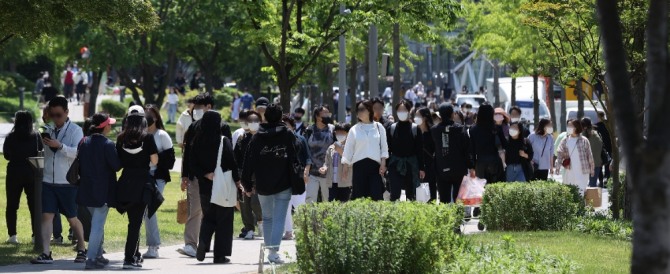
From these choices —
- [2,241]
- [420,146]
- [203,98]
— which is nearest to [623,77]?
[203,98]

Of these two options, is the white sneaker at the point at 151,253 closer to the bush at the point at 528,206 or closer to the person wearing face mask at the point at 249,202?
the person wearing face mask at the point at 249,202

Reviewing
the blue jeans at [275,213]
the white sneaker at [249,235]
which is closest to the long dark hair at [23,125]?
the white sneaker at [249,235]

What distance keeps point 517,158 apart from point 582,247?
569 cm

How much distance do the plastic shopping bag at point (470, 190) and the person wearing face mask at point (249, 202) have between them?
254 cm

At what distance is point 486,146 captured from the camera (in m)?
16.8

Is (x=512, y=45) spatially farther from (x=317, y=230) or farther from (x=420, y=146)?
(x=317, y=230)


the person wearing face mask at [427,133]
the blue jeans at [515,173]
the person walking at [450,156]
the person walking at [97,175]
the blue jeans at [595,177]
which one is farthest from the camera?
the blue jeans at [595,177]

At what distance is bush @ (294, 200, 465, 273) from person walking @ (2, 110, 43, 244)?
5.48m

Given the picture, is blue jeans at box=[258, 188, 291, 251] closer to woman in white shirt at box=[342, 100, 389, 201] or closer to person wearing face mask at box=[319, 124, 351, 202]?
woman in white shirt at box=[342, 100, 389, 201]

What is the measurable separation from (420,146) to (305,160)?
1.89m

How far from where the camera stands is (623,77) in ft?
17.7

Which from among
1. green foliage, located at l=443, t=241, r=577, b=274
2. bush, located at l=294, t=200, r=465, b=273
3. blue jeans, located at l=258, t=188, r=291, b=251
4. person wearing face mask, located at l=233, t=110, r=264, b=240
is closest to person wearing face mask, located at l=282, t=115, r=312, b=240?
blue jeans, located at l=258, t=188, r=291, b=251

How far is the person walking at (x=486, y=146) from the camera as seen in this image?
54.9ft

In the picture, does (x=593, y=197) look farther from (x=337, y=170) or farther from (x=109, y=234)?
(x=109, y=234)
